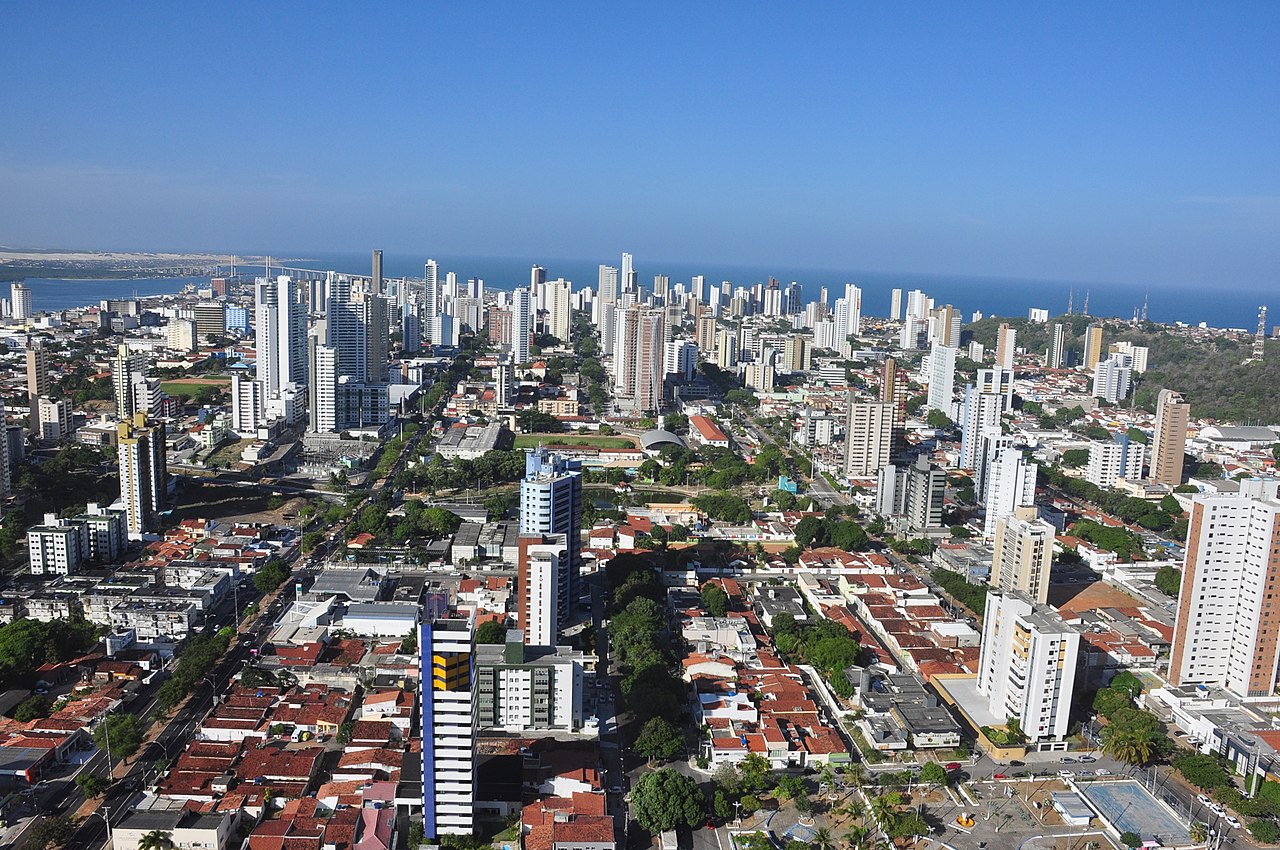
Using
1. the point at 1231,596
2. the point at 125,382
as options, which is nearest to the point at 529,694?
the point at 1231,596

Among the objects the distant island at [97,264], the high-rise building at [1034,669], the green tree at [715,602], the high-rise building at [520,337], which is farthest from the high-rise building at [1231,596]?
the distant island at [97,264]

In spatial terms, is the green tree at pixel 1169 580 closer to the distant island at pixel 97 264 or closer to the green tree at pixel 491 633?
the green tree at pixel 491 633

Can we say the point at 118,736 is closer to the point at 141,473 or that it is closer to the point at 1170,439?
the point at 141,473

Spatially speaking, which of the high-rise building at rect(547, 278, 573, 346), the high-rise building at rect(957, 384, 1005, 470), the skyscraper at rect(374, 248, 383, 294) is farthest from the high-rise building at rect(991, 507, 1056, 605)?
the skyscraper at rect(374, 248, 383, 294)

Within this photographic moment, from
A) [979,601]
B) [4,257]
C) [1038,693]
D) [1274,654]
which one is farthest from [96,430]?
[4,257]

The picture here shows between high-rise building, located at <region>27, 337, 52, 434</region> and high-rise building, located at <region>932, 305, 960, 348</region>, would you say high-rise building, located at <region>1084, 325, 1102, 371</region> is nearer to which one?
high-rise building, located at <region>932, 305, 960, 348</region>
